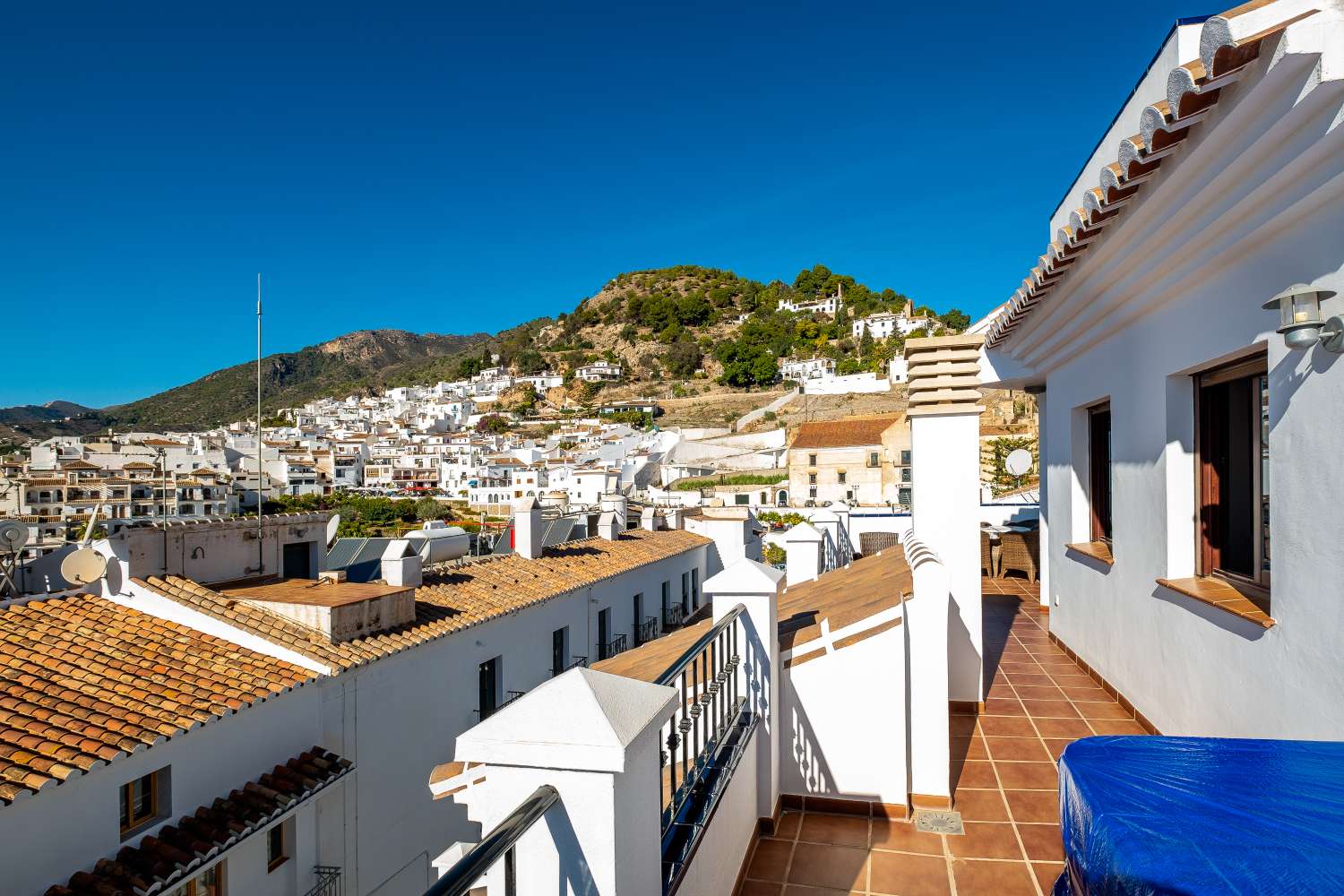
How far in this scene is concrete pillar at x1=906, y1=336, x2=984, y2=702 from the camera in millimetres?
4895

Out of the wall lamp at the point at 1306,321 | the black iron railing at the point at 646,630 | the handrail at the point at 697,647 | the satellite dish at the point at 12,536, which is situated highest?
the wall lamp at the point at 1306,321

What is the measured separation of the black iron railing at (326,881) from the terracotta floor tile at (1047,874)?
727cm

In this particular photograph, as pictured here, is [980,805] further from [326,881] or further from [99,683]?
[99,683]

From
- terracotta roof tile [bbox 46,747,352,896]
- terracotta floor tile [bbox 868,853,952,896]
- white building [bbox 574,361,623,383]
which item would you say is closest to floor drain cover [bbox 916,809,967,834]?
terracotta floor tile [bbox 868,853,952,896]

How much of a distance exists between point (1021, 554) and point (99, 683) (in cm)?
1020

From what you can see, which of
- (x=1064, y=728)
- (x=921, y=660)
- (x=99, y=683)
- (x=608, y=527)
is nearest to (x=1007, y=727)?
(x=1064, y=728)

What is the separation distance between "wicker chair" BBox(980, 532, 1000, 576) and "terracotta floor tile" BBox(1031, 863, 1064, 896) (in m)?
7.19

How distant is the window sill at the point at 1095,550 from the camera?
5211mm

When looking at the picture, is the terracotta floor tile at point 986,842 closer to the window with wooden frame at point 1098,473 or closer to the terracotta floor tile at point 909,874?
the terracotta floor tile at point 909,874

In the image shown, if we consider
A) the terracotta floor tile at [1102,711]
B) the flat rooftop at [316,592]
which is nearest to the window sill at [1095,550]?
the terracotta floor tile at [1102,711]

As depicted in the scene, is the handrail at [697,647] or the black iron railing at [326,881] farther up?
the handrail at [697,647]

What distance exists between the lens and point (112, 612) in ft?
27.5

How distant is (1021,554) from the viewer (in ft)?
32.7

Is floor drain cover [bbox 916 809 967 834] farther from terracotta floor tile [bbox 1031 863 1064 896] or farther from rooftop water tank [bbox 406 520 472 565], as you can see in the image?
rooftop water tank [bbox 406 520 472 565]
